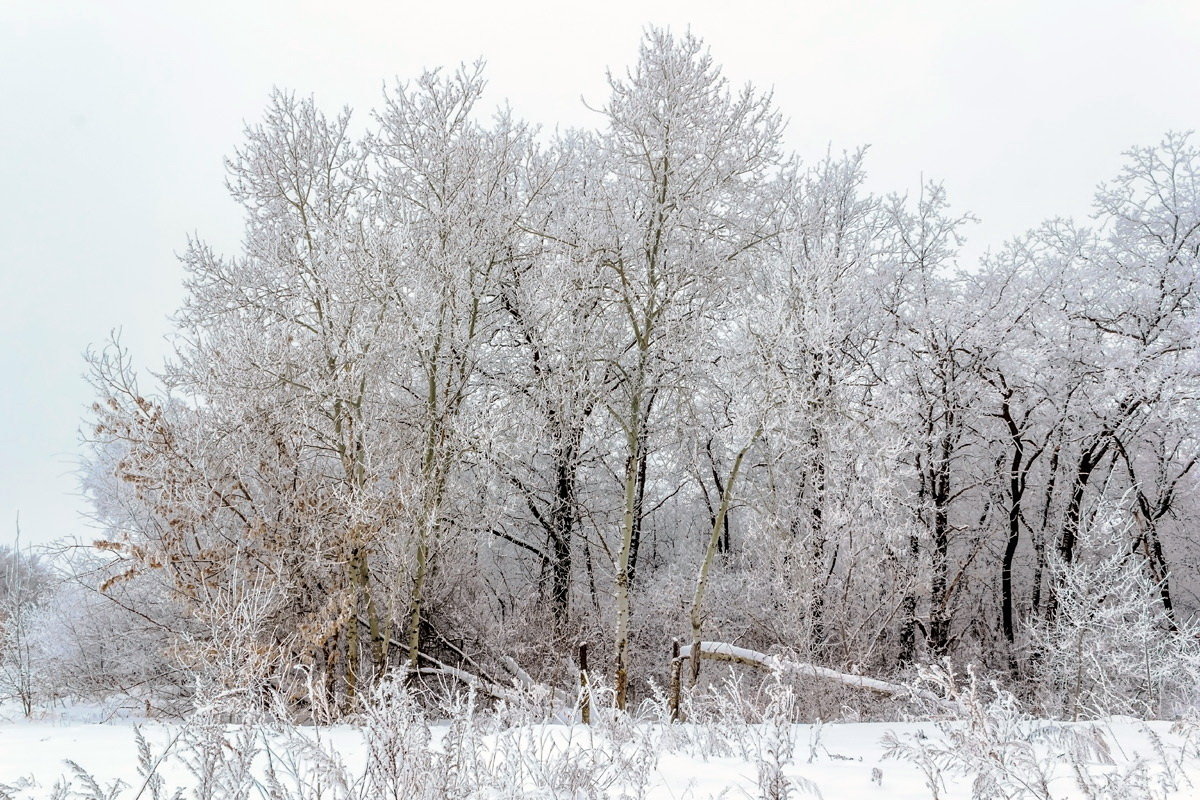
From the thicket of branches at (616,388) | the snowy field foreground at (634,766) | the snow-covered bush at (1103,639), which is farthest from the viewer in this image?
the snow-covered bush at (1103,639)

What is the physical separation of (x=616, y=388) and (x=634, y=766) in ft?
32.1

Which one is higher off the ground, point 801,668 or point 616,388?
point 616,388

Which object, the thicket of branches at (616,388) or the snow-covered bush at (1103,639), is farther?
the snow-covered bush at (1103,639)

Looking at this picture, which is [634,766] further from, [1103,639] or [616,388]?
[1103,639]

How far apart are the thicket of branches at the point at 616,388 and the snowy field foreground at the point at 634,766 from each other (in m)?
2.50

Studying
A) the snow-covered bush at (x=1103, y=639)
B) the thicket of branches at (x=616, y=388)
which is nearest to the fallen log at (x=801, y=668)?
the thicket of branches at (x=616, y=388)

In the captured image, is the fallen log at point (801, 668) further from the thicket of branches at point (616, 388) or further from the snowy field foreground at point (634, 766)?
the snowy field foreground at point (634, 766)

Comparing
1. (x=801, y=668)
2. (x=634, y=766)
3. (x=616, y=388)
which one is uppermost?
(x=616, y=388)

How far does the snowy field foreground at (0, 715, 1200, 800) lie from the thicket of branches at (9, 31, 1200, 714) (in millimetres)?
2502

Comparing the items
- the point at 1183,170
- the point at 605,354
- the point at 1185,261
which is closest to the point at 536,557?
the point at 605,354

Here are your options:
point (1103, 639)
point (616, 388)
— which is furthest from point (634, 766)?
point (1103, 639)

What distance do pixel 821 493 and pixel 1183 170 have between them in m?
10.6

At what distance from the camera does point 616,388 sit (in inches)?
523

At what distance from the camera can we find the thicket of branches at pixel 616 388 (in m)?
9.10
